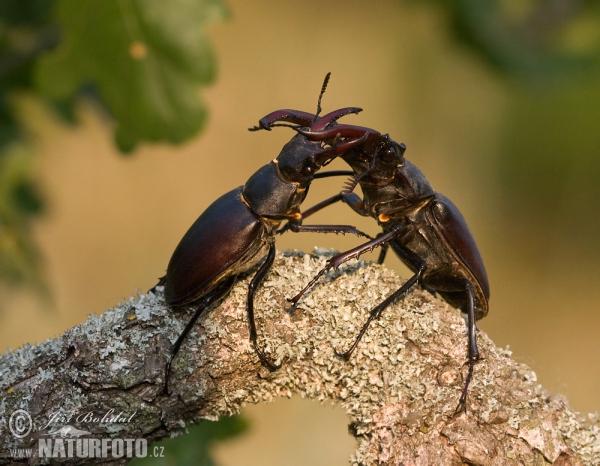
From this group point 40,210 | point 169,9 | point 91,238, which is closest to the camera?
point 169,9

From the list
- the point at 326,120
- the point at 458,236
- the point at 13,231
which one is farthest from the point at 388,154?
the point at 13,231

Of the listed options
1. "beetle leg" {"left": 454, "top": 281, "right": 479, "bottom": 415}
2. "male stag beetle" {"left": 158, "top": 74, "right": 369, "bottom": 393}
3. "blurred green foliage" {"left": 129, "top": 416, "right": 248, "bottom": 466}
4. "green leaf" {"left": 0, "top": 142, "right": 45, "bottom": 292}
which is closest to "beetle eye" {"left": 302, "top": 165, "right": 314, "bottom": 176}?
"male stag beetle" {"left": 158, "top": 74, "right": 369, "bottom": 393}

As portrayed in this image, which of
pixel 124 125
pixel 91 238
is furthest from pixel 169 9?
pixel 91 238

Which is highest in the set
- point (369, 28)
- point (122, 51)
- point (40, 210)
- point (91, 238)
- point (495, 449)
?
point (369, 28)

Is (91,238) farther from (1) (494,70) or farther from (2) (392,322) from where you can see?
(2) (392,322)

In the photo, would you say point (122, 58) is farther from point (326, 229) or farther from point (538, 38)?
point (538, 38)

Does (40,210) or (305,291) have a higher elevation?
(40,210)

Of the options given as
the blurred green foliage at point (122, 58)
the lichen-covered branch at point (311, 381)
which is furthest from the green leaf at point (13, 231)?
the lichen-covered branch at point (311, 381)

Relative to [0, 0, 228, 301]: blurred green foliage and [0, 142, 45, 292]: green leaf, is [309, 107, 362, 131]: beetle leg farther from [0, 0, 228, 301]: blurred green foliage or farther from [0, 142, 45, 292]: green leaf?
[0, 142, 45, 292]: green leaf
